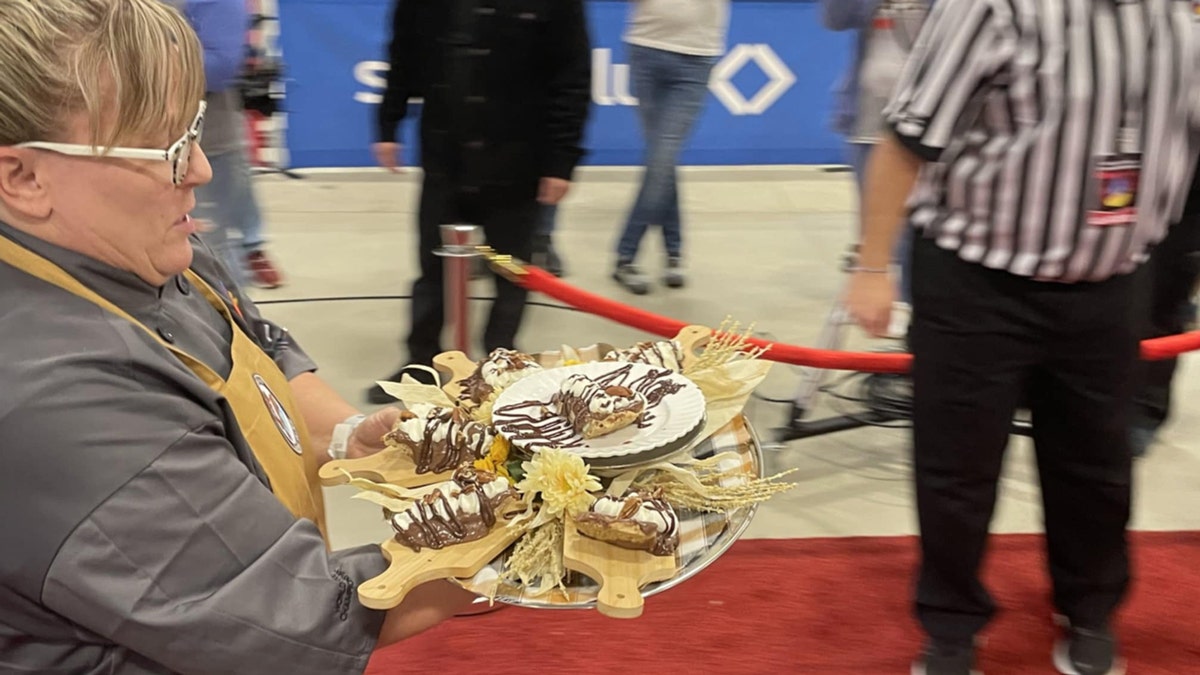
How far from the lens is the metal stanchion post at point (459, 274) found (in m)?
2.40

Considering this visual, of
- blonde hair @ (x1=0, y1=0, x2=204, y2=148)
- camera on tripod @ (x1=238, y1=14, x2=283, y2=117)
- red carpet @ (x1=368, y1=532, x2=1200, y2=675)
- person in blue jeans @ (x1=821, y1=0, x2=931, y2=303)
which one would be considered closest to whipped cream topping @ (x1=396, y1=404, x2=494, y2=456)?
blonde hair @ (x1=0, y1=0, x2=204, y2=148)

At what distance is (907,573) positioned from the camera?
2949 mm

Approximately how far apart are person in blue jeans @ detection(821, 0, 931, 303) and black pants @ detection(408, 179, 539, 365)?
3.59ft

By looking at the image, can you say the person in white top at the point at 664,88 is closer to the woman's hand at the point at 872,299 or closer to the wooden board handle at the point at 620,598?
the woman's hand at the point at 872,299

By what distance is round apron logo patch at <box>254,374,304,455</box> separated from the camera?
4.52 feet

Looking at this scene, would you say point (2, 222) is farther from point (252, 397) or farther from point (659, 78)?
point (659, 78)

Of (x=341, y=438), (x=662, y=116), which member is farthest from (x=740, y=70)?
(x=341, y=438)

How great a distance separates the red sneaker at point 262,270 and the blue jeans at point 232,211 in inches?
1.4

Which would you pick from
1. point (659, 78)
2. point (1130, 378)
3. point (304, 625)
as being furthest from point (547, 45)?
point (304, 625)

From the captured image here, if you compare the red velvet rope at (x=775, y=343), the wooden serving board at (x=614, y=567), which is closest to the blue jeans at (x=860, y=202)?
the red velvet rope at (x=775, y=343)

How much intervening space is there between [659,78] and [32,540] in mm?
3894

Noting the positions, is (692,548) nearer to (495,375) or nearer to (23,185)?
(495,375)

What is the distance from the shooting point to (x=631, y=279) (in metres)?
5.02

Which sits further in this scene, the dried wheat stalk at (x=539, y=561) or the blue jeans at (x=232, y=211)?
the blue jeans at (x=232, y=211)
